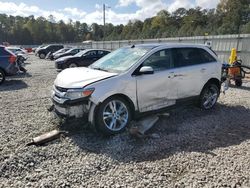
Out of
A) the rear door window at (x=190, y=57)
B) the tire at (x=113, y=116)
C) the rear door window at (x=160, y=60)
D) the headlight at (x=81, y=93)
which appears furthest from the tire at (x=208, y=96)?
the headlight at (x=81, y=93)

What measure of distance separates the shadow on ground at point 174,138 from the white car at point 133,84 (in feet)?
1.15

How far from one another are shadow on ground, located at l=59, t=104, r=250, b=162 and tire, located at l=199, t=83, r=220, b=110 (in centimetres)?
45

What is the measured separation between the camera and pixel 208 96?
6574mm

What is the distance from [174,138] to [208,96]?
7.72 feet

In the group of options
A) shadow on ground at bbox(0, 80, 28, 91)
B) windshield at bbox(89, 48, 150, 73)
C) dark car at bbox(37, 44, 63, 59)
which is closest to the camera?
windshield at bbox(89, 48, 150, 73)

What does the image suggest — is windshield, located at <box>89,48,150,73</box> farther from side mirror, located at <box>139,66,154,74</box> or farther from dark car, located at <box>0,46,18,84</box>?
dark car, located at <box>0,46,18,84</box>

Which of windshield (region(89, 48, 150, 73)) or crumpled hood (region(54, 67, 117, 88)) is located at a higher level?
windshield (region(89, 48, 150, 73))

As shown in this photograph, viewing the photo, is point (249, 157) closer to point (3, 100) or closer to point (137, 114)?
point (137, 114)

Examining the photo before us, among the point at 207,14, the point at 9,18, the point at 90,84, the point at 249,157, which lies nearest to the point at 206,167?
the point at 249,157

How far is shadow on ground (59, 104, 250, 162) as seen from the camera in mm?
4227

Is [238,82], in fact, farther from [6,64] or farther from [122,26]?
[122,26]

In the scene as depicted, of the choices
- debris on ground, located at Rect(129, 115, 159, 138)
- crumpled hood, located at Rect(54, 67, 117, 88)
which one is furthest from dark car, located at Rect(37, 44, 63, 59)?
debris on ground, located at Rect(129, 115, 159, 138)

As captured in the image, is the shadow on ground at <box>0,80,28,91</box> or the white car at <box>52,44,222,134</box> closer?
the white car at <box>52,44,222,134</box>

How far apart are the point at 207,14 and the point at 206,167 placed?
2993 inches
